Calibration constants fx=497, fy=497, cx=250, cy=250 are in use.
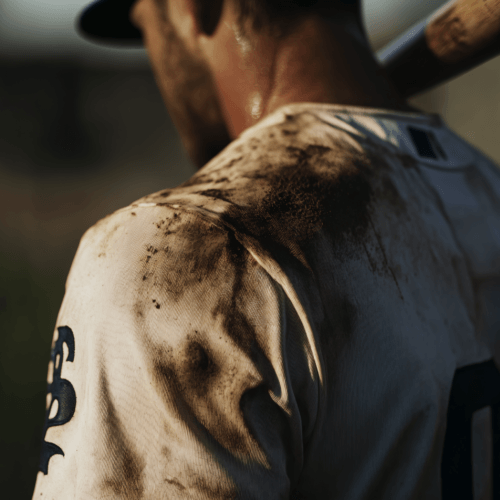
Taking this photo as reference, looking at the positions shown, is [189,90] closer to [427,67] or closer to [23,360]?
[427,67]

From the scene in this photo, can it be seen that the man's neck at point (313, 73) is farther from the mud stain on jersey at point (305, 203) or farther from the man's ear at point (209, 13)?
the mud stain on jersey at point (305, 203)

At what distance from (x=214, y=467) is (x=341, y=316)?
11.5 inches

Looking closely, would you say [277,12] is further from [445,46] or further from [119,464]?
[119,464]

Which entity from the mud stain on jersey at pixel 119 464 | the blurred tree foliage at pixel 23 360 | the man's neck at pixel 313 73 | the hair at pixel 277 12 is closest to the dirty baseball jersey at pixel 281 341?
the mud stain on jersey at pixel 119 464

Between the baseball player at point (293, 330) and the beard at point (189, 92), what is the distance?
0.36 meters

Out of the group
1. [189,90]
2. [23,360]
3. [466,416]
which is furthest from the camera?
[23,360]

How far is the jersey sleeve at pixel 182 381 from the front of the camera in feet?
2.19

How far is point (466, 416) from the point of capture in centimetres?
92

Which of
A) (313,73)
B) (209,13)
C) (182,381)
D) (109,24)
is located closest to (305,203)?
(182,381)

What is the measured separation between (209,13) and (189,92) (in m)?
0.22

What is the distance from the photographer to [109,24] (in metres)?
1.83

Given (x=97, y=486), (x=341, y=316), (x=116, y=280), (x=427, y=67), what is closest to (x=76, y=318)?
(x=116, y=280)

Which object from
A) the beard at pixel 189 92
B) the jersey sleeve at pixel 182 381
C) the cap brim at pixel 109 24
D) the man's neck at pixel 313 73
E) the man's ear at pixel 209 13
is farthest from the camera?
the cap brim at pixel 109 24

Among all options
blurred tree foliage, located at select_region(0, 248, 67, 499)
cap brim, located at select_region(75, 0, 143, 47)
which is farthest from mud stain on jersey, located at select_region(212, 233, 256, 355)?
blurred tree foliage, located at select_region(0, 248, 67, 499)
